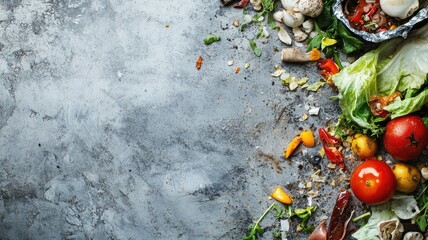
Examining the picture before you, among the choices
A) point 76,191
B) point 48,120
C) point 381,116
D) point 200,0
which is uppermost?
point 200,0

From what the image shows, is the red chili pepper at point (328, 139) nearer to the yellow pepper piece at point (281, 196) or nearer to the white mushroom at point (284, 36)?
the yellow pepper piece at point (281, 196)

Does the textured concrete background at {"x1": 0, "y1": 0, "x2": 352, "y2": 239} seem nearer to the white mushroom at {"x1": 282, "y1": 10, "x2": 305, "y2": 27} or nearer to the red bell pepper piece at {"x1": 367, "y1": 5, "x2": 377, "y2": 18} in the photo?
the white mushroom at {"x1": 282, "y1": 10, "x2": 305, "y2": 27}

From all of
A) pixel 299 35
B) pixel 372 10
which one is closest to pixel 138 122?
pixel 299 35

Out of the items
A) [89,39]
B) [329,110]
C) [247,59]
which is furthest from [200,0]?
[329,110]

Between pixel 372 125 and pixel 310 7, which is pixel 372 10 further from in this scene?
pixel 372 125

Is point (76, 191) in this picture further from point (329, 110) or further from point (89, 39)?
point (329, 110)
